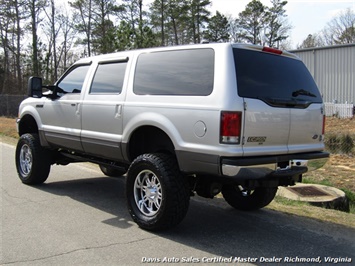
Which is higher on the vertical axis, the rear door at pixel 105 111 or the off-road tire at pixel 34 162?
the rear door at pixel 105 111

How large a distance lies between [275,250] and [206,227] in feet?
3.32

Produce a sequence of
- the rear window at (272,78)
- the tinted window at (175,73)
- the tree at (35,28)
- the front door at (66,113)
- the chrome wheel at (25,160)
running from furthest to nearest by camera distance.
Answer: the tree at (35,28) < the chrome wheel at (25,160) < the front door at (66,113) < the tinted window at (175,73) < the rear window at (272,78)

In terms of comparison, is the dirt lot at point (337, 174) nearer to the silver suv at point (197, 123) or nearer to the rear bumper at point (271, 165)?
the silver suv at point (197, 123)

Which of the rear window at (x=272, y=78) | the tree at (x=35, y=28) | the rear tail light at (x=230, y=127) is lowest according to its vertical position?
the rear tail light at (x=230, y=127)

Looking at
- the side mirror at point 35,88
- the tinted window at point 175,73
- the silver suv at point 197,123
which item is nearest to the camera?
the silver suv at point 197,123

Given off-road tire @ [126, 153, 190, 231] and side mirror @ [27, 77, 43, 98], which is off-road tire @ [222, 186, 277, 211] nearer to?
off-road tire @ [126, 153, 190, 231]

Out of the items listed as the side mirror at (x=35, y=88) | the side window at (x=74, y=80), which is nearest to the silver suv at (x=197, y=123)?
the side window at (x=74, y=80)

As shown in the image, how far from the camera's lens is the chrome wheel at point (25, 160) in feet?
23.3

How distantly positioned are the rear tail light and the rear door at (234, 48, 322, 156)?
10cm

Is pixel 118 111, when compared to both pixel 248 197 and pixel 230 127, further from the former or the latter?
pixel 248 197

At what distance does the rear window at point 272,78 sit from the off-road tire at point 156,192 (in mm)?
1216

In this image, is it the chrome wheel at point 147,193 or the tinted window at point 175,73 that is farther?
the chrome wheel at point 147,193

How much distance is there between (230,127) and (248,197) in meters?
1.98

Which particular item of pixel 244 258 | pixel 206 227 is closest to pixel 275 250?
pixel 244 258
